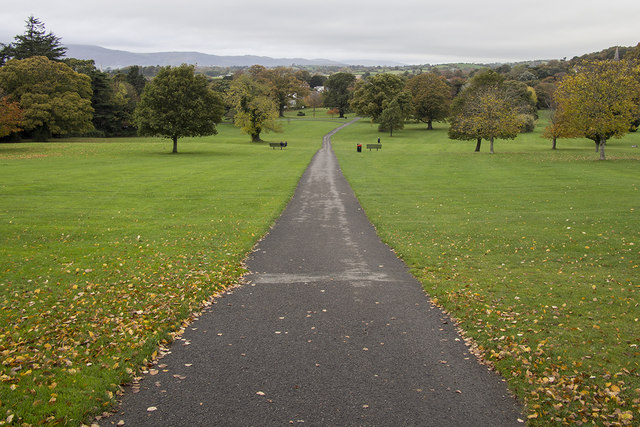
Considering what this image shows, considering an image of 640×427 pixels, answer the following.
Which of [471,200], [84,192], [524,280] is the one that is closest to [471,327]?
[524,280]

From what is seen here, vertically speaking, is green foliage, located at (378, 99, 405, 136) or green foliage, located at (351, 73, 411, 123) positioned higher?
green foliage, located at (351, 73, 411, 123)

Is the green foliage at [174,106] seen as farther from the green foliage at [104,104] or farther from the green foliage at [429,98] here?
the green foliage at [429,98]

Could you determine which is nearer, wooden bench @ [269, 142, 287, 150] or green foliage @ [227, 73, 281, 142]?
wooden bench @ [269, 142, 287, 150]

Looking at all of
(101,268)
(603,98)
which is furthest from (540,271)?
(603,98)

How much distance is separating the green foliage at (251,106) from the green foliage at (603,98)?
44169 mm

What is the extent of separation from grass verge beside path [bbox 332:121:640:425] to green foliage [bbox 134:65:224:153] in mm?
28236

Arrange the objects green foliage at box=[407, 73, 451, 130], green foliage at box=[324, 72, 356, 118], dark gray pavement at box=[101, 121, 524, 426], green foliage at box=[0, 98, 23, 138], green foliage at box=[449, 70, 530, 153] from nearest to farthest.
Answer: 1. dark gray pavement at box=[101, 121, 524, 426]
2. green foliage at box=[0, 98, 23, 138]
3. green foliage at box=[449, 70, 530, 153]
4. green foliage at box=[407, 73, 451, 130]
5. green foliage at box=[324, 72, 356, 118]

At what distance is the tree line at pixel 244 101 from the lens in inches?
1668

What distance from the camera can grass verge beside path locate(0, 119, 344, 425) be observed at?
20.8 ft

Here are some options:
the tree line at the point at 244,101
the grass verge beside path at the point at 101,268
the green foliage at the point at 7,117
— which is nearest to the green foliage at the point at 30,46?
the tree line at the point at 244,101

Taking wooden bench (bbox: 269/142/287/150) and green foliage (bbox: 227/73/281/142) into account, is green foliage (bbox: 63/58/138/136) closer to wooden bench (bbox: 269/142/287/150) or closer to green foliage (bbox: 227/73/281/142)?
green foliage (bbox: 227/73/281/142)

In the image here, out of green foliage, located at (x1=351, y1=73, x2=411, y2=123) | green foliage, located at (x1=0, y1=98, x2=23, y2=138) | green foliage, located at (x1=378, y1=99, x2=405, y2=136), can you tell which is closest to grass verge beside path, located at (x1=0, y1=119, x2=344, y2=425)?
green foliage, located at (x1=0, y1=98, x2=23, y2=138)

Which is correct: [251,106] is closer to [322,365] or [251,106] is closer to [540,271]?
[540,271]

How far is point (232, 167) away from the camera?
41.3m
